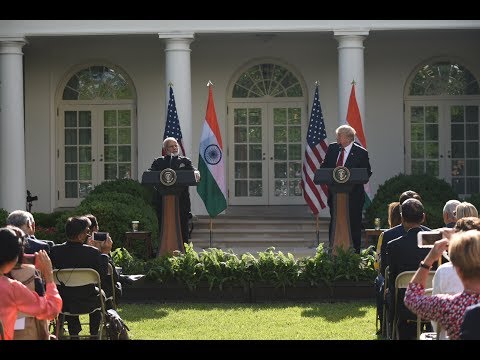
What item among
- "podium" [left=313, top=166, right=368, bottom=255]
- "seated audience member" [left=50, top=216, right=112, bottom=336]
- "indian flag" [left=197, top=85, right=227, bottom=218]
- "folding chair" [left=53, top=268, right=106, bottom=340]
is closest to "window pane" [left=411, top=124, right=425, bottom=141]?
"indian flag" [left=197, top=85, right=227, bottom=218]

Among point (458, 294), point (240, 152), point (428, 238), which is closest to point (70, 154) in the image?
point (240, 152)

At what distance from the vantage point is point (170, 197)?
14578 mm

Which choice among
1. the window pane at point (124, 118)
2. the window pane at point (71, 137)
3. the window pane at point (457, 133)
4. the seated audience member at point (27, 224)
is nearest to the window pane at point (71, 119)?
the window pane at point (71, 137)

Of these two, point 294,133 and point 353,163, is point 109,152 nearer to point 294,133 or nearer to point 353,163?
point 294,133

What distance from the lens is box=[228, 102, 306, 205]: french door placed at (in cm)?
2144

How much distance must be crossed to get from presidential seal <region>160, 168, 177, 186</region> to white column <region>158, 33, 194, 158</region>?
179 inches

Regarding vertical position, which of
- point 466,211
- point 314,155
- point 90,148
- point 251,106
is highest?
point 251,106

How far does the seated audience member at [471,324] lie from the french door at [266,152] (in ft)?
54.2

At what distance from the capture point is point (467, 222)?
6828mm

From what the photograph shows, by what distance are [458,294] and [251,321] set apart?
5.91 meters

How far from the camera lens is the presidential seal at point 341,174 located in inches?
550

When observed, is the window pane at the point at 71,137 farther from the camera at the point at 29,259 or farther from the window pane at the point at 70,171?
the camera at the point at 29,259
